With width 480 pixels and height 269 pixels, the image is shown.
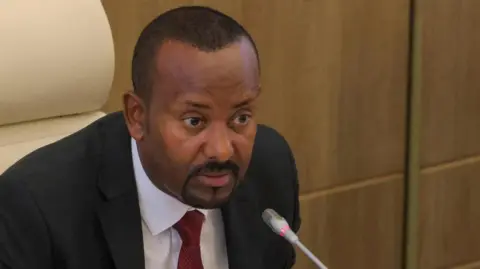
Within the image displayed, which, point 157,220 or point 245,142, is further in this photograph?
point 157,220

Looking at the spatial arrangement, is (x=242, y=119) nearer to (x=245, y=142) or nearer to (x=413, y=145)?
(x=245, y=142)

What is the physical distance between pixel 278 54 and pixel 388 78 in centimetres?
39

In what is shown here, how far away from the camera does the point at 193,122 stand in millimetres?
1096

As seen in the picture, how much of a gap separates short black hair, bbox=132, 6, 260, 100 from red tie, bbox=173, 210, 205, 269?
23 cm

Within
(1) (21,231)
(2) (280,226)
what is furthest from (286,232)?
(1) (21,231)

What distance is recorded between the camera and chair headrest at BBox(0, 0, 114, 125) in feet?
4.37

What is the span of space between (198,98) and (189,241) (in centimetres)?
27

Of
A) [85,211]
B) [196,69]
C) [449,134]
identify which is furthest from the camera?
[449,134]

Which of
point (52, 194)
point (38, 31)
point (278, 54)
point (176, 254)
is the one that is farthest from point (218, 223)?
point (278, 54)

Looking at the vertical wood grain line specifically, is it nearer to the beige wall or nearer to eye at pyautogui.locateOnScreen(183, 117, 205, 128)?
the beige wall

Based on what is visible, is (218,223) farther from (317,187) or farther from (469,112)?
(469,112)

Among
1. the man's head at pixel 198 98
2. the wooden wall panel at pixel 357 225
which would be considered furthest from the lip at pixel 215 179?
the wooden wall panel at pixel 357 225

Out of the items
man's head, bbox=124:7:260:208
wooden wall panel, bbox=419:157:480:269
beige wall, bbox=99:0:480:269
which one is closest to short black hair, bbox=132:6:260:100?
man's head, bbox=124:7:260:208

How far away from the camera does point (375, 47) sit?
→ 2303 millimetres
